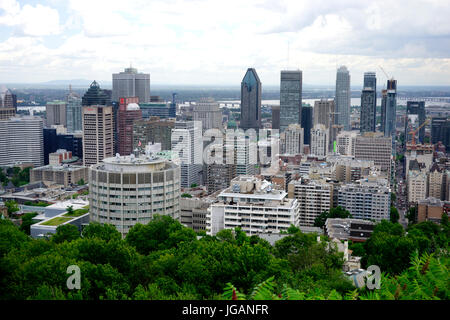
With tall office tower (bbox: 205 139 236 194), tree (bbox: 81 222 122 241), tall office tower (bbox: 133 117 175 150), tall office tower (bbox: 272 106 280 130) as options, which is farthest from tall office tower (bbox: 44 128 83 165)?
tree (bbox: 81 222 122 241)

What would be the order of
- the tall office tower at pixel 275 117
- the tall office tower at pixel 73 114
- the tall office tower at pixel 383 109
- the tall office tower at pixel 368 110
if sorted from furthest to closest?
1. the tall office tower at pixel 275 117
2. the tall office tower at pixel 368 110
3. the tall office tower at pixel 383 109
4. the tall office tower at pixel 73 114

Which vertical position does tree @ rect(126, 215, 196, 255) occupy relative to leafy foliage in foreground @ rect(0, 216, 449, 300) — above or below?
below

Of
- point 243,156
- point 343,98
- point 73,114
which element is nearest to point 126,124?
point 73,114

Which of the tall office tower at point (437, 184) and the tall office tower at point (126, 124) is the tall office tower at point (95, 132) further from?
the tall office tower at point (437, 184)

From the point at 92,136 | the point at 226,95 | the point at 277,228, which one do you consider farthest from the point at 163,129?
the point at 226,95

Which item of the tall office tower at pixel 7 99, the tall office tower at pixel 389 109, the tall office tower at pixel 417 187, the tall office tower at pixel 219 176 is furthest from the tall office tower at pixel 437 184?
the tall office tower at pixel 7 99

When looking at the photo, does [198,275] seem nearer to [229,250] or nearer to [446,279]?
[229,250]

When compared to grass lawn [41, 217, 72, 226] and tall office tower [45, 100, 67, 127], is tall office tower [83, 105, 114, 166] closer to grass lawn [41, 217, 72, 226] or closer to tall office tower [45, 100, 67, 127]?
tall office tower [45, 100, 67, 127]
